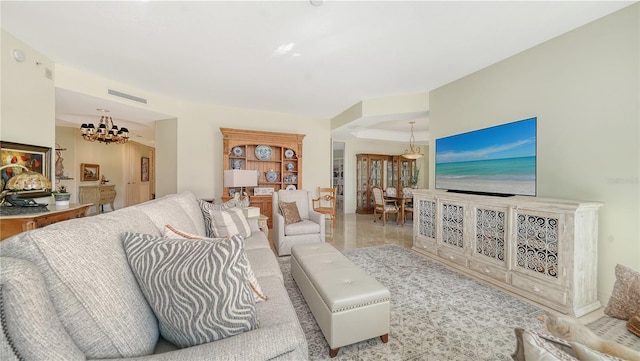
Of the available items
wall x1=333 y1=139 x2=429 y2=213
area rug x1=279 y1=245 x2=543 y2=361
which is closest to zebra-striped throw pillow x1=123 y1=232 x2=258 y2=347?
area rug x1=279 y1=245 x2=543 y2=361

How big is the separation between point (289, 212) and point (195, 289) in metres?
2.79

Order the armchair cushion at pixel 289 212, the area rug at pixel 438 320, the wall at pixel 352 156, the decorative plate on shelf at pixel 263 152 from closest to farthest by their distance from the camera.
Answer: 1. the area rug at pixel 438 320
2. the armchair cushion at pixel 289 212
3. the decorative plate on shelf at pixel 263 152
4. the wall at pixel 352 156

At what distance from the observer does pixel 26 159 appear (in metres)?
2.72

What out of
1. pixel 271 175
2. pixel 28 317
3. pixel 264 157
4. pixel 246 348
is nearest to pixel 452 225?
pixel 246 348

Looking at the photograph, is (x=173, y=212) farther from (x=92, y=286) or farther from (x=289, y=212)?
(x=289, y=212)

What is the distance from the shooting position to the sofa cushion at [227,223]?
2.50 meters

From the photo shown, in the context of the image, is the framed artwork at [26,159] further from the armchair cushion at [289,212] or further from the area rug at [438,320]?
the area rug at [438,320]

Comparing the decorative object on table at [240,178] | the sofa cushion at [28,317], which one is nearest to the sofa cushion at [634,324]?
the sofa cushion at [28,317]

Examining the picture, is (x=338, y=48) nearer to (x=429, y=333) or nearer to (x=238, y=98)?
(x=238, y=98)

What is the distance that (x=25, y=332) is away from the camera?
596 millimetres

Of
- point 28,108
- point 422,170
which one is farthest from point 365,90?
point 422,170

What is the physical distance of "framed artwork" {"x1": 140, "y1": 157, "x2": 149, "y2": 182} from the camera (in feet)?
27.8

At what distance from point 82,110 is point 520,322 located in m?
6.98

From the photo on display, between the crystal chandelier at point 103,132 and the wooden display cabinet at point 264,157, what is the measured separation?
2510 mm
